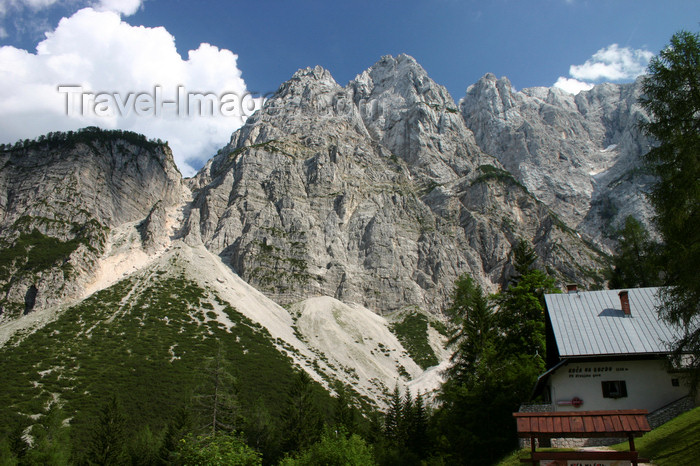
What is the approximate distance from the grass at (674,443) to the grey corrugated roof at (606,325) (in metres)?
3.80

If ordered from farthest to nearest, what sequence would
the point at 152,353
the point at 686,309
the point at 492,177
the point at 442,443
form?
the point at 492,177, the point at 152,353, the point at 442,443, the point at 686,309

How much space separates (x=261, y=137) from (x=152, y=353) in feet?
423

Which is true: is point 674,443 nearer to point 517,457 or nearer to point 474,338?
point 517,457

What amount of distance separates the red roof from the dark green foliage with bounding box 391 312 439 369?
9565cm

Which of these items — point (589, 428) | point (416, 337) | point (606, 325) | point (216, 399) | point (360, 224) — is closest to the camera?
point (589, 428)

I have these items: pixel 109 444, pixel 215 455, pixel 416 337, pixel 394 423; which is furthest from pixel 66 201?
pixel 215 455

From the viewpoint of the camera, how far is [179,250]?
406 ft

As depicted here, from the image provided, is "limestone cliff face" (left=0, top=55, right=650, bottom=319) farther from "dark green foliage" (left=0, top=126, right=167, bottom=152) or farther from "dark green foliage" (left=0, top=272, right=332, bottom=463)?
"dark green foliage" (left=0, top=272, right=332, bottom=463)

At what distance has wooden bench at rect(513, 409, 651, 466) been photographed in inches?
408

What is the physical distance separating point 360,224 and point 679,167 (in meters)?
140

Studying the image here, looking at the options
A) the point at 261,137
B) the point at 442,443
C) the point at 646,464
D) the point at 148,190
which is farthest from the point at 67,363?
the point at 261,137

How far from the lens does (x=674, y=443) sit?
48.8 ft

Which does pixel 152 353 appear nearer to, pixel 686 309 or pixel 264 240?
pixel 264 240

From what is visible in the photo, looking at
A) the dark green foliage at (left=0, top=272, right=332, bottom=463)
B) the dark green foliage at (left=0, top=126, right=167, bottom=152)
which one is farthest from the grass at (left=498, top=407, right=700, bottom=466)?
the dark green foliage at (left=0, top=126, right=167, bottom=152)
